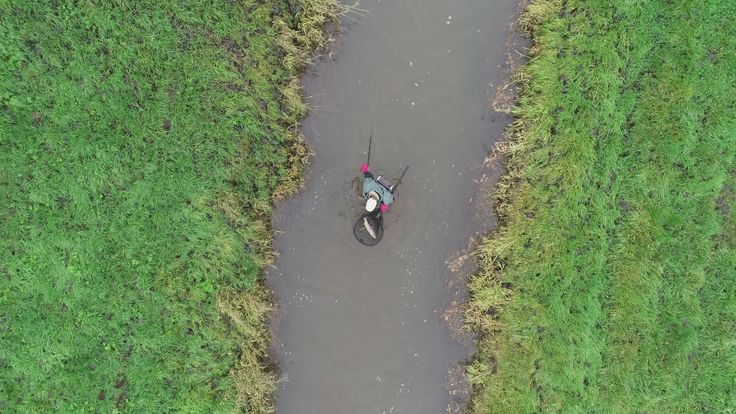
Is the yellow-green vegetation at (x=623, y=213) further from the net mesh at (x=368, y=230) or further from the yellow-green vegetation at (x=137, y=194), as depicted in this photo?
the yellow-green vegetation at (x=137, y=194)

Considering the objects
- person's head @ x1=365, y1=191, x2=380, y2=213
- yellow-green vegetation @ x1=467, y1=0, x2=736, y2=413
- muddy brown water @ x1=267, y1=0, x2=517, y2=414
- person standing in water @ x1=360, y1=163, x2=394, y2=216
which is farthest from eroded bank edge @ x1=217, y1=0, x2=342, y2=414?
yellow-green vegetation @ x1=467, y1=0, x2=736, y2=413

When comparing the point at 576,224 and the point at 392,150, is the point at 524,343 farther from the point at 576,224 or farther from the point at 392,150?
the point at 392,150

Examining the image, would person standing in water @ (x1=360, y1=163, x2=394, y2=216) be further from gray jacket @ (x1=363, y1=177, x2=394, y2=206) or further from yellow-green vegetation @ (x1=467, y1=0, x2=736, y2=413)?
yellow-green vegetation @ (x1=467, y1=0, x2=736, y2=413)

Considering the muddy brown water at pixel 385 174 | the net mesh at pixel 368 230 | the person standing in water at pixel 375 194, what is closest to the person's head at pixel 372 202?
the person standing in water at pixel 375 194

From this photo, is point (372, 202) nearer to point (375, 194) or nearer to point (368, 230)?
point (375, 194)

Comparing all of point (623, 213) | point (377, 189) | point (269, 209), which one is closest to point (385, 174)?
point (377, 189)

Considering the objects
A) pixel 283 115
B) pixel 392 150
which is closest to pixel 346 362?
pixel 392 150
